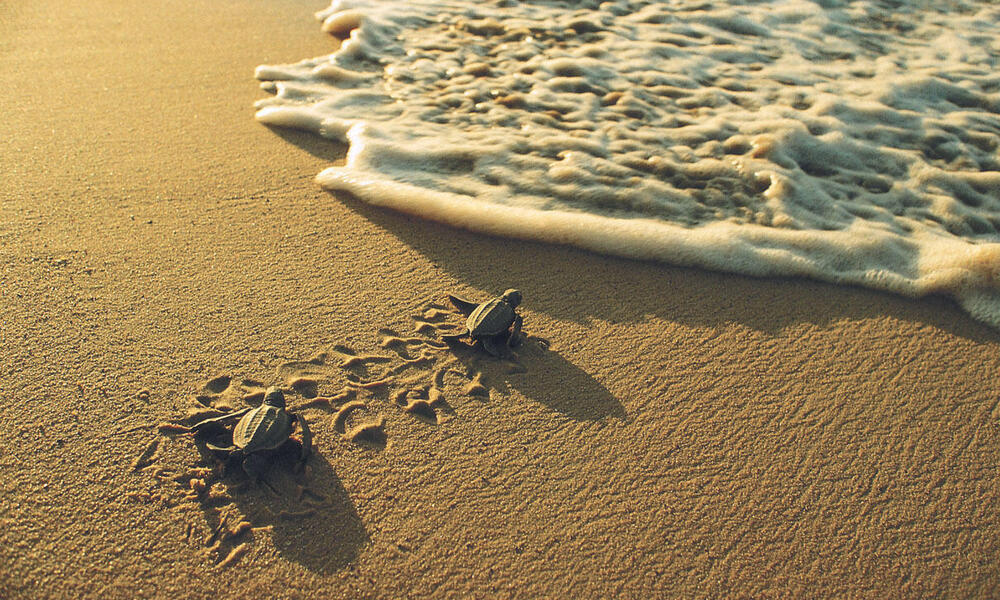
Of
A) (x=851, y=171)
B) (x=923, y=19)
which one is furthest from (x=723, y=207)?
(x=923, y=19)

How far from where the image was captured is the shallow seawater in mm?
2932

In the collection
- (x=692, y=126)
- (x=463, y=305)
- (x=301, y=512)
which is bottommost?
(x=301, y=512)

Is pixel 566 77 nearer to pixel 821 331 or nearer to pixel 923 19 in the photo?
pixel 821 331

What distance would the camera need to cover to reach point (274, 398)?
6.58 ft

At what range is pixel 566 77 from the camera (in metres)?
4.38

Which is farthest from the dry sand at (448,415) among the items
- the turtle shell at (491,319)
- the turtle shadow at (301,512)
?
the turtle shell at (491,319)

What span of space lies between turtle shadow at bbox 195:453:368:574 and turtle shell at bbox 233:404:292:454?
0.10 metres

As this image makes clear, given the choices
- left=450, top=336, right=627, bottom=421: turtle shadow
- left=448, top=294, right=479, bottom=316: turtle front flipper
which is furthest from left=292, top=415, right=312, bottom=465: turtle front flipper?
left=448, top=294, right=479, bottom=316: turtle front flipper

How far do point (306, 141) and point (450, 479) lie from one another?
228 cm

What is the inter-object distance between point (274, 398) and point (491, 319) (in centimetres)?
73

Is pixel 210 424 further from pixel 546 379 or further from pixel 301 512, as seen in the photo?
pixel 546 379

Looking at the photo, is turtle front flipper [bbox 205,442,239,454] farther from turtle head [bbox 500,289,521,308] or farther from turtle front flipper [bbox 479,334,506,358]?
turtle head [bbox 500,289,521,308]

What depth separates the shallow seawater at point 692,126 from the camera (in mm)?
2932

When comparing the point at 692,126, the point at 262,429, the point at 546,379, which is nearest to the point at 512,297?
the point at 546,379
